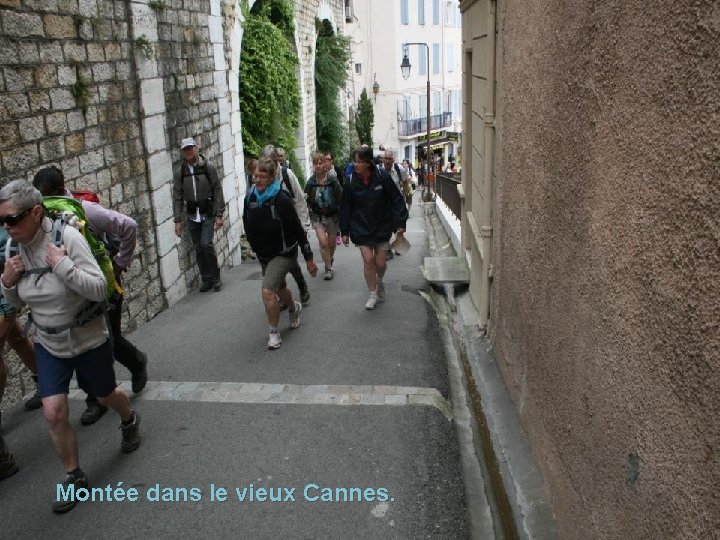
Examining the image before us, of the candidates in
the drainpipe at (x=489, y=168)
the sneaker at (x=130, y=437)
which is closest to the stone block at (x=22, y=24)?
the sneaker at (x=130, y=437)

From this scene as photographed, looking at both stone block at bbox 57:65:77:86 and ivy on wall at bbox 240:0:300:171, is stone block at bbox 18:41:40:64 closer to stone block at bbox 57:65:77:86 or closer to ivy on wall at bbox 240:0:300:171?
stone block at bbox 57:65:77:86

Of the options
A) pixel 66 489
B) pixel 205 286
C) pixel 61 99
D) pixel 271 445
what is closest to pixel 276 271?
pixel 271 445

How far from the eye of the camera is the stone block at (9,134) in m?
4.38

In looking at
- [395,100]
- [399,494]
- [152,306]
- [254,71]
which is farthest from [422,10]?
[399,494]

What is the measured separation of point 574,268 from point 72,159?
164 inches

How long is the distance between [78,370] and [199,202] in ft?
14.0

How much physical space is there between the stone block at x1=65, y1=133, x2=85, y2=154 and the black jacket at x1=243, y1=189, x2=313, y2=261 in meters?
1.43

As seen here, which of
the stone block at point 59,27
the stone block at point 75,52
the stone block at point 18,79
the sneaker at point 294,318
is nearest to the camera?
the stone block at point 18,79

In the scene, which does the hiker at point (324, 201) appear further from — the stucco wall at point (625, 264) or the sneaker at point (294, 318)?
the stucco wall at point (625, 264)

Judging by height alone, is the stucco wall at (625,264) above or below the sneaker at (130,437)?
above

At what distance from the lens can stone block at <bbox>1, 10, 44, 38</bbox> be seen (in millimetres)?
4516

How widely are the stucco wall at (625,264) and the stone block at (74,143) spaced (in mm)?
3568

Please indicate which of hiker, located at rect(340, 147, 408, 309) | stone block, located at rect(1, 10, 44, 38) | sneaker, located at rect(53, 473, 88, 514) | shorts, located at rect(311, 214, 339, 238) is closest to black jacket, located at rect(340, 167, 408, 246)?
hiker, located at rect(340, 147, 408, 309)

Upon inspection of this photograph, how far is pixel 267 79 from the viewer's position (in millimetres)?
12609
